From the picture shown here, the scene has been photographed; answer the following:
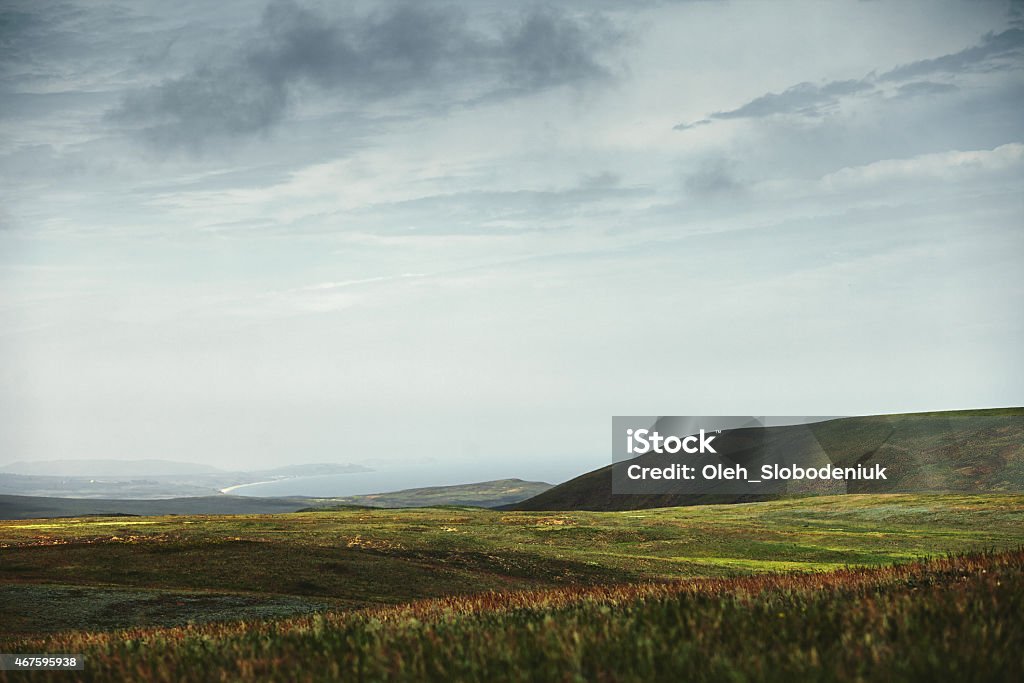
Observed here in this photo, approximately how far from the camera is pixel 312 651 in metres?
7.77

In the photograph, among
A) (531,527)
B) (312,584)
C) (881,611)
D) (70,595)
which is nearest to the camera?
(881,611)

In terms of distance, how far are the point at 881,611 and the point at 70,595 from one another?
30296mm

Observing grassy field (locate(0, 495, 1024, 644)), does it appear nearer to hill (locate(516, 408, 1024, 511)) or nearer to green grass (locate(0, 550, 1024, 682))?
green grass (locate(0, 550, 1024, 682))

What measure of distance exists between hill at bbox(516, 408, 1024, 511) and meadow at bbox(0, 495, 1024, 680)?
43.4 meters

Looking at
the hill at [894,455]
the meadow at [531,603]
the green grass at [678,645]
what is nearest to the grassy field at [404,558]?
the meadow at [531,603]

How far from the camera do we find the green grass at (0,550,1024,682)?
575cm

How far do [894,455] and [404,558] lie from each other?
111 meters

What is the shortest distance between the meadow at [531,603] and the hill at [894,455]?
43.4m

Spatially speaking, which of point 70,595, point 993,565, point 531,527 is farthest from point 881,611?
point 531,527

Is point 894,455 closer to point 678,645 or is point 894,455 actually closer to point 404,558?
point 404,558

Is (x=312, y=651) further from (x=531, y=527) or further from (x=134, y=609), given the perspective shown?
(x=531, y=527)

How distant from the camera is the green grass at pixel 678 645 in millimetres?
5750

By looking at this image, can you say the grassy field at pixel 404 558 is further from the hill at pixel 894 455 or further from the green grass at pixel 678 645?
the hill at pixel 894 455

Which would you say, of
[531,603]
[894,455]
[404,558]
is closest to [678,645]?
[531,603]
